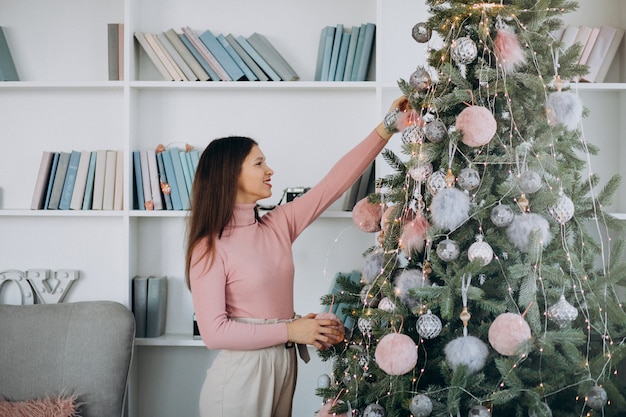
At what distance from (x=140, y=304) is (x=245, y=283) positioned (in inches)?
35.6

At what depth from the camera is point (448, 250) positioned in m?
1.70

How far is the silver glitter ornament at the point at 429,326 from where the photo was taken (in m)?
1.71

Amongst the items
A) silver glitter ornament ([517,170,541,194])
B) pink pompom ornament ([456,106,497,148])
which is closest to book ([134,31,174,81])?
pink pompom ornament ([456,106,497,148])

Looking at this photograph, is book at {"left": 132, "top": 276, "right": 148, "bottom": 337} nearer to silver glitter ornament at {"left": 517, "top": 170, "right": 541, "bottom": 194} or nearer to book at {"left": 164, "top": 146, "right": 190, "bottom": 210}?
book at {"left": 164, "top": 146, "right": 190, "bottom": 210}

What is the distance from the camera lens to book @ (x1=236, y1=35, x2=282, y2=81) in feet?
9.74

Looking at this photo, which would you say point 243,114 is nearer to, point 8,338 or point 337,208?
point 337,208

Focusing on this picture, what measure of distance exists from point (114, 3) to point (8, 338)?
144cm

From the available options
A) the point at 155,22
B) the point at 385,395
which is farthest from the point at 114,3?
the point at 385,395

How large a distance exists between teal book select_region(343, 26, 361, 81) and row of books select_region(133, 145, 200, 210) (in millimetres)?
681

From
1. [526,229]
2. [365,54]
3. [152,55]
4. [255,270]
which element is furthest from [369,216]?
[152,55]

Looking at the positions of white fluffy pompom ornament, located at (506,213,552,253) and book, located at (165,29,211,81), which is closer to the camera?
white fluffy pompom ornament, located at (506,213,552,253)

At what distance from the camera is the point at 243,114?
3.15m

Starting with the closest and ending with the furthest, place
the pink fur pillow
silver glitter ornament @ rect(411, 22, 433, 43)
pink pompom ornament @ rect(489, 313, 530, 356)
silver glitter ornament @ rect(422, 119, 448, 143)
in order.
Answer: pink pompom ornament @ rect(489, 313, 530, 356), silver glitter ornament @ rect(422, 119, 448, 143), silver glitter ornament @ rect(411, 22, 433, 43), the pink fur pillow

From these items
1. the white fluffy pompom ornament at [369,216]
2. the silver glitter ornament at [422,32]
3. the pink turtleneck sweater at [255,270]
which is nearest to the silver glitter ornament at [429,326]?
the white fluffy pompom ornament at [369,216]
